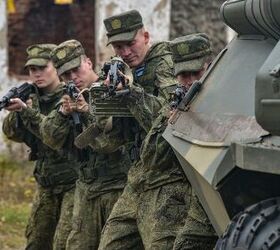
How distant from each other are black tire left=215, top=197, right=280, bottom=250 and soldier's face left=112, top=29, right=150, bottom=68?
7.73 feet

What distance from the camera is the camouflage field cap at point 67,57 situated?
7.88m

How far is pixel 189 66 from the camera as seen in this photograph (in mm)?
6742

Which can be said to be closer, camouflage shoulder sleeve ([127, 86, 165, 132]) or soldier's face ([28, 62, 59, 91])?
camouflage shoulder sleeve ([127, 86, 165, 132])

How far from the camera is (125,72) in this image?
6.93 m

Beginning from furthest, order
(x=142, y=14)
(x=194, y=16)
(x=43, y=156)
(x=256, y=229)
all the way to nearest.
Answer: (x=194, y=16) < (x=142, y=14) < (x=43, y=156) < (x=256, y=229)

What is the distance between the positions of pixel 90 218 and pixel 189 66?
150cm

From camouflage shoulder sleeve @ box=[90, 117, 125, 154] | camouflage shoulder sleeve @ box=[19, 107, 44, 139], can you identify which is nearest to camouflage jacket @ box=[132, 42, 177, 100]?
camouflage shoulder sleeve @ box=[90, 117, 125, 154]

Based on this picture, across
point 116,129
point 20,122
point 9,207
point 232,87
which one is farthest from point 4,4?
point 232,87

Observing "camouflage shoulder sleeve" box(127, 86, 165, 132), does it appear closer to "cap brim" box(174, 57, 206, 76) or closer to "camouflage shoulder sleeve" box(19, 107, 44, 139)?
"cap brim" box(174, 57, 206, 76)

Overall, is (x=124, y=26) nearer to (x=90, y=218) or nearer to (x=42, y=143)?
(x=90, y=218)

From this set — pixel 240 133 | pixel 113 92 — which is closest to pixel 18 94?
pixel 113 92

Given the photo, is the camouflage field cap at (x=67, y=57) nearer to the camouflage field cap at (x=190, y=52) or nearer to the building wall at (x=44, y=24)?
the camouflage field cap at (x=190, y=52)

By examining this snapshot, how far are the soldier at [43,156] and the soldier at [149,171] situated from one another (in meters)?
1.22

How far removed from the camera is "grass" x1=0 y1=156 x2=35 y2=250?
10.5m
